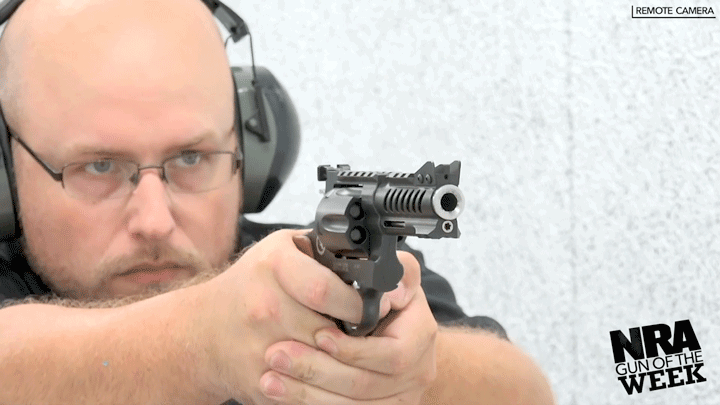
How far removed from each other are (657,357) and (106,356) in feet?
4.00

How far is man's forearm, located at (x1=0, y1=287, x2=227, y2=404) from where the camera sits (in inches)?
32.2

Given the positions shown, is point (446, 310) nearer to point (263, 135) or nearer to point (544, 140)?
point (263, 135)

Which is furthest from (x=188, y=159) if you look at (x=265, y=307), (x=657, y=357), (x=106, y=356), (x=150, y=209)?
(x=657, y=357)

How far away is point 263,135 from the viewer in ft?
3.97

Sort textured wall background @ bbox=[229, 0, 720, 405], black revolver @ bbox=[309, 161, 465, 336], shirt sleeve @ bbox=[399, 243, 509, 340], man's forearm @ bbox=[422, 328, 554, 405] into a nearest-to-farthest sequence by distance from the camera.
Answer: black revolver @ bbox=[309, 161, 465, 336]
man's forearm @ bbox=[422, 328, 554, 405]
shirt sleeve @ bbox=[399, 243, 509, 340]
textured wall background @ bbox=[229, 0, 720, 405]

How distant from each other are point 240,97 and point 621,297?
3.00 ft

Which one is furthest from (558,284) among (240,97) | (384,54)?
(240,97)

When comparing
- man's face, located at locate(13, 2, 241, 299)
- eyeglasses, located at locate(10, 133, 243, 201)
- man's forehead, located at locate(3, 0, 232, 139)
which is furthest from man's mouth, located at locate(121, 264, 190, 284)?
man's forehead, located at locate(3, 0, 232, 139)

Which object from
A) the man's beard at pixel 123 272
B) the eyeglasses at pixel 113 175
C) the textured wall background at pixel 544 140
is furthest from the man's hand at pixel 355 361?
the textured wall background at pixel 544 140

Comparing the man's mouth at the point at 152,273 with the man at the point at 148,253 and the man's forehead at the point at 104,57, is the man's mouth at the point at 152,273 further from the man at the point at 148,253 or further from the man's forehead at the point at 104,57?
the man's forehead at the point at 104,57

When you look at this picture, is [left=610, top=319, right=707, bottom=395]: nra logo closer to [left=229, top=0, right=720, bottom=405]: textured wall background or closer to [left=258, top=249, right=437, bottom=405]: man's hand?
[left=229, top=0, right=720, bottom=405]: textured wall background

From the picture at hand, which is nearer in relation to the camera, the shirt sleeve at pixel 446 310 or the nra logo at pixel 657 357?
the shirt sleeve at pixel 446 310

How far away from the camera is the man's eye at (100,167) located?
1096mm

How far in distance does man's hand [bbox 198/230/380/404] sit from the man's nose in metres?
0.31
